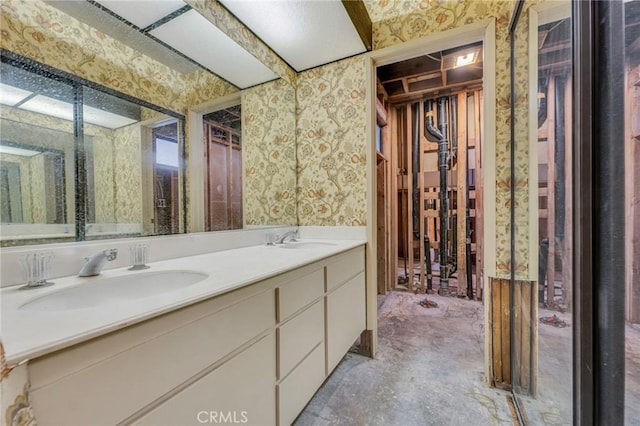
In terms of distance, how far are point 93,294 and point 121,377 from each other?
1.52 feet

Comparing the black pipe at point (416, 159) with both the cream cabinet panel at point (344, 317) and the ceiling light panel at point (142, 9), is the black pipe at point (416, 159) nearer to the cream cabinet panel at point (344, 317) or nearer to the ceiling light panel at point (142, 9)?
the cream cabinet panel at point (344, 317)

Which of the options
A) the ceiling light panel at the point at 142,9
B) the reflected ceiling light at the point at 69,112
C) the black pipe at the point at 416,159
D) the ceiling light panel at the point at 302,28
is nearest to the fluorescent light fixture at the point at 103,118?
the reflected ceiling light at the point at 69,112

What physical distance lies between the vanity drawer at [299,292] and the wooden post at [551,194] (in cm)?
98

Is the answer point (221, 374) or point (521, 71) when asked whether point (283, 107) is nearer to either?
point (521, 71)

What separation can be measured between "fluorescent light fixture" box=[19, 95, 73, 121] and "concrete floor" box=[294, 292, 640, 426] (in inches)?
66.8

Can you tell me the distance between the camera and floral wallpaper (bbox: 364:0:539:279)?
141cm

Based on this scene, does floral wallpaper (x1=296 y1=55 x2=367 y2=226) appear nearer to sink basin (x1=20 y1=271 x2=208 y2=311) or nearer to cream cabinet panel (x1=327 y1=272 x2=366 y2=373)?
cream cabinet panel (x1=327 y1=272 x2=366 y2=373)

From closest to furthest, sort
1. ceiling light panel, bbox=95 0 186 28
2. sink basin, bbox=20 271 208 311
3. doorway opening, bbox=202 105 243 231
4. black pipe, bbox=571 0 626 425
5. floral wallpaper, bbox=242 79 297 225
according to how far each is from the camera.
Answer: black pipe, bbox=571 0 626 425, sink basin, bbox=20 271 208 311, ceiling light panel, bbox=95 0 186 28, doorway opening, bbox=202 105 243 231, floral wallpaper, bbox=242 79 297 225

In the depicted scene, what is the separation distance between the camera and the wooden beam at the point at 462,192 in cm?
318

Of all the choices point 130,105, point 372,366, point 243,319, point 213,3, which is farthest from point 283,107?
point 372,366

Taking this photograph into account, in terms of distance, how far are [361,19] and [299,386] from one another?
219 cm

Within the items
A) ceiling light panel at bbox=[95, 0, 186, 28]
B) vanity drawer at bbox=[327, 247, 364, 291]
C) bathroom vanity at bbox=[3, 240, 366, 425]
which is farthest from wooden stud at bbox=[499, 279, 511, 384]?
ceiling light panel at bbox=[95, 0, 186, 28]

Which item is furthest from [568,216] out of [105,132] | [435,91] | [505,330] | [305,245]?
[435,91]

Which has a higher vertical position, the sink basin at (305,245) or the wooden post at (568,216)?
the wooden post at (568,216)
